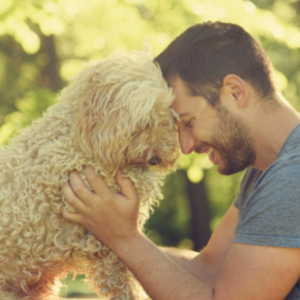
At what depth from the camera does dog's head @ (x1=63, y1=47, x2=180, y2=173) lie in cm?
240

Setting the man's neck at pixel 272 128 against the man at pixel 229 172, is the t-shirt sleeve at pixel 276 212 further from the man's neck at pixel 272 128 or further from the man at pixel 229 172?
the man's neck at pixel 272 128

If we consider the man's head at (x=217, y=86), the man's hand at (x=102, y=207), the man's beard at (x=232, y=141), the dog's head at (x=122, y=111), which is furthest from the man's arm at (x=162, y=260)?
the man's beard at (x=232, y=141)

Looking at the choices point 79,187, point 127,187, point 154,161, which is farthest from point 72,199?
point 154,161

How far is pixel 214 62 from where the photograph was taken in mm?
2738

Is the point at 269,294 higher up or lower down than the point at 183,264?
higher up

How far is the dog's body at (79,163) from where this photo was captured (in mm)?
2283

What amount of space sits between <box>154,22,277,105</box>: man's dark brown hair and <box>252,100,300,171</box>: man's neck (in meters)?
0.15

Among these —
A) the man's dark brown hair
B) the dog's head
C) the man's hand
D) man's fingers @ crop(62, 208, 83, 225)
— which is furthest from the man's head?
man's fingers @ crop(62, 208, 83, 225)

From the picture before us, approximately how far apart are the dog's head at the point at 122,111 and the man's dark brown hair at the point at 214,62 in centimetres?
21

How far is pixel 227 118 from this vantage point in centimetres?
269

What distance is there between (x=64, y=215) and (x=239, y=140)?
1.42 metres

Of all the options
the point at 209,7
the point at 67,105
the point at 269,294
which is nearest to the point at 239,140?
the point at 269,294

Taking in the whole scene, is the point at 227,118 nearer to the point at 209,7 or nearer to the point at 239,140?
the point at 239,140

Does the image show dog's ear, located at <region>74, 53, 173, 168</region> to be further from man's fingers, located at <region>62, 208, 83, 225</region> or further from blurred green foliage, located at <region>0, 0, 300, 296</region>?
blurred green foliage, located at <region>0, 0, 300, 296</region>
